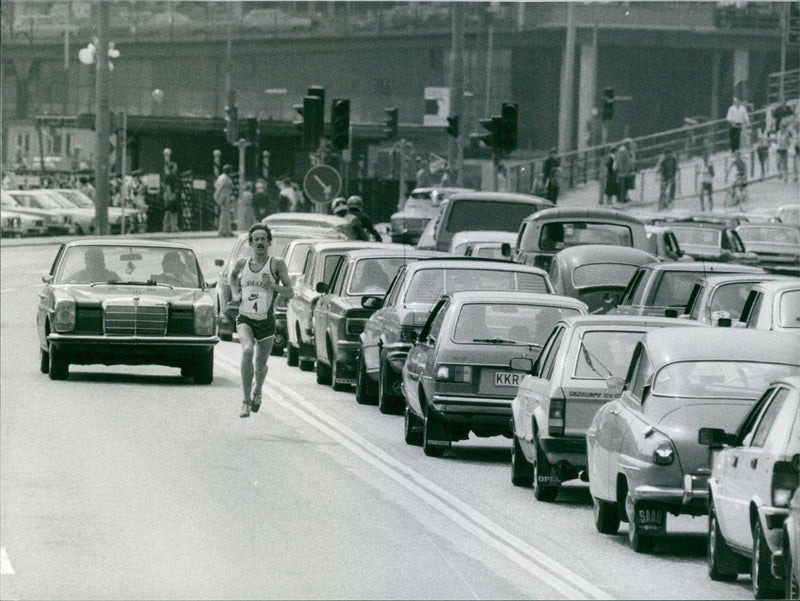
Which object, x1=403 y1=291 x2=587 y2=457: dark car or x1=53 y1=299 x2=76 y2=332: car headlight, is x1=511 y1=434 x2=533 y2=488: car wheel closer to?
x1=403 y1=291 x2=587 y2=457: dark car

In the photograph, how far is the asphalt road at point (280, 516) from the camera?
430 inches

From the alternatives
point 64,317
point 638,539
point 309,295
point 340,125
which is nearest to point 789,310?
point 638,539

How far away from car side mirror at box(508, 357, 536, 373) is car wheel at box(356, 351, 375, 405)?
5.57 m

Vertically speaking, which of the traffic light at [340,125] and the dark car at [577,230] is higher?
the traffic light at [340,125]

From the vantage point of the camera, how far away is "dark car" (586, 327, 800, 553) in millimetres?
11555

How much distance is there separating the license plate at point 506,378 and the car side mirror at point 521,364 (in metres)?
0.59

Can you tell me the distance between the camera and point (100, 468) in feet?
53.0

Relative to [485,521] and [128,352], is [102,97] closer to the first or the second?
[128,352]

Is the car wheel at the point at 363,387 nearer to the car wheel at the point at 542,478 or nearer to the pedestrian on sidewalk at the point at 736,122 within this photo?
the car wheel at the point at 542,478

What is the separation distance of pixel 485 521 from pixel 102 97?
126 ft

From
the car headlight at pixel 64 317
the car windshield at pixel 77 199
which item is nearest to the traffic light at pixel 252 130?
the car windshield at pixel 77 199

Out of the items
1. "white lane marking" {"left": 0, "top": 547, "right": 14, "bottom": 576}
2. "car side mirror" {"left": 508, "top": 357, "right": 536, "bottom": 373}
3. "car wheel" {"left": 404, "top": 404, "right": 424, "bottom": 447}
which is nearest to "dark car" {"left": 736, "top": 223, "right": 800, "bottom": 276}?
"car wheel" {"left": 404, "top": 404, "right": 424, "bottom": 447}

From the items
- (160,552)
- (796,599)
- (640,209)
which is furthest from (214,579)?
(640,209)

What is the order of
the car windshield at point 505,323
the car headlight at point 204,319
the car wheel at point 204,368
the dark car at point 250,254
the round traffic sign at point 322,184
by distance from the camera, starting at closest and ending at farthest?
1. the car windshield at point 505,323
2. the car headlight at point 204,319
3. the car wheel at point 204,368
4. the dark car at point 250,254
5. the round traffic sign at point 322,184
